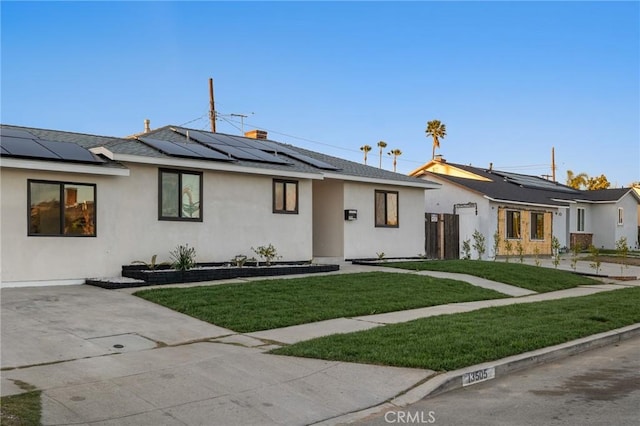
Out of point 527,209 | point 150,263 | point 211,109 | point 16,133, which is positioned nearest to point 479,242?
point 527,209

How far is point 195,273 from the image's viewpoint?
50.8 ft

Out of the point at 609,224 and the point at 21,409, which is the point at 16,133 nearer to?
the point at 21,409

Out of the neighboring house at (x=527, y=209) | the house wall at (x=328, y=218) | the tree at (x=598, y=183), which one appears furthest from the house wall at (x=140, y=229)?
the tree at (x=598, y=183)

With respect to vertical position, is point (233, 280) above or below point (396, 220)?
below

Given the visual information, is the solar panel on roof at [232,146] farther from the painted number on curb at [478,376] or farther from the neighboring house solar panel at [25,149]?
the painted number on curb at [478,376]

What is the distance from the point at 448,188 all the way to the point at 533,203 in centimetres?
439

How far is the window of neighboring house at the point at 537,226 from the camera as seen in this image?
3234 centimetres

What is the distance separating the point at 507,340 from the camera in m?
9.32

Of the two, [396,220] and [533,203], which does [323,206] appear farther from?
[533,203]

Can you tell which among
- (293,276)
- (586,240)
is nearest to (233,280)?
(293,276)

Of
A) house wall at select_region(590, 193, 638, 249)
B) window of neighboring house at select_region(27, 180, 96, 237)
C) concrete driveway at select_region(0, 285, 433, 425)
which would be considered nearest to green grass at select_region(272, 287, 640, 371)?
concrete driveway at select_region(0, 285, 433, 425)

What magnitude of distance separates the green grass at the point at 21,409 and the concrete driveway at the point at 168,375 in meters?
0.13

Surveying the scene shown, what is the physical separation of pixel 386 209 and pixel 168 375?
16.3 m

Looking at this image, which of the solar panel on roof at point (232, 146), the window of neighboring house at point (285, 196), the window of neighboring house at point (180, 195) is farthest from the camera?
the window of neighboring house at point (285, 196)
